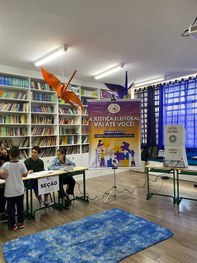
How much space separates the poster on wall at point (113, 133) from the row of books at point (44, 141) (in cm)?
207

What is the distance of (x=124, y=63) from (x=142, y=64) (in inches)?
19.4

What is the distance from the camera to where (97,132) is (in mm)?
4242

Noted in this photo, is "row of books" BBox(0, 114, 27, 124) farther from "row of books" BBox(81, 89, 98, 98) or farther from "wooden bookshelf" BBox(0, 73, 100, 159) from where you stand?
"row of books" BBox(81, 89, 98, 98)

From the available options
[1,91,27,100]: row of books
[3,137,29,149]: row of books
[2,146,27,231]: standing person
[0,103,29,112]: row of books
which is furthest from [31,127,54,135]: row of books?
[2,146,27,231]: standing person

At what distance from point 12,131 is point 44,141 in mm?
938

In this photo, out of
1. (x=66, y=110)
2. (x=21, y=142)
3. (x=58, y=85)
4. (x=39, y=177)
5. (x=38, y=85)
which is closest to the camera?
(x=39, y=177)

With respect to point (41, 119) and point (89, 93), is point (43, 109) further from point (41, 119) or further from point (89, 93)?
point (89, 93)

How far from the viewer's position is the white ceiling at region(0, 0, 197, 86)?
269 cm

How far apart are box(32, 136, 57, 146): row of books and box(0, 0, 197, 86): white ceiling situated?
1937 mm

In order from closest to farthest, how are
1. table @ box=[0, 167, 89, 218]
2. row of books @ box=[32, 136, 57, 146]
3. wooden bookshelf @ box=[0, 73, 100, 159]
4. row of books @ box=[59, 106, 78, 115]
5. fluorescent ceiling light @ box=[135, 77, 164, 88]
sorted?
table @ box=[0, 167, 89, 218], wooden bookshelf @ box=[0, 73, 100, 159], row of books @ box=[32, 136, 57, 146], row of books @ box=[59, 106, 78, 115], fluorescent ceiling light @ box=[135, 77, 164, 88]

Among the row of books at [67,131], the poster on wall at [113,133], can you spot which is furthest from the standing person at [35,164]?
the row of books at [67,131]

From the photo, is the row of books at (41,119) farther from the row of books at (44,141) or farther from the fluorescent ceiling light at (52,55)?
the fluorescent ceiling light at (52,55)

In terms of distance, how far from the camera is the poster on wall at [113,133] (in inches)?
166

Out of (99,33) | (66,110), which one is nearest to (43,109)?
(66,110)
